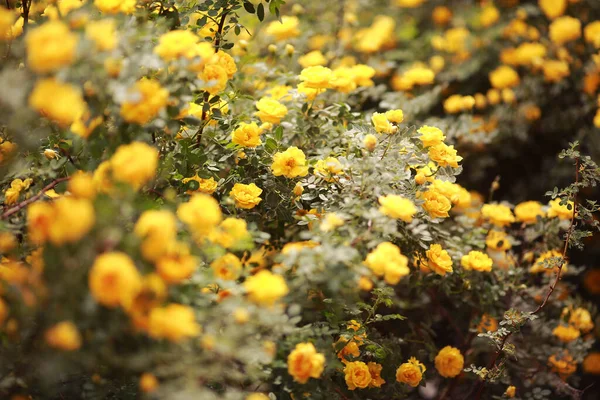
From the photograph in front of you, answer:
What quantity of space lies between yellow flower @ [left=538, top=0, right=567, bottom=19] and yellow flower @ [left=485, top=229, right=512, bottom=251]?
1489 millimetres

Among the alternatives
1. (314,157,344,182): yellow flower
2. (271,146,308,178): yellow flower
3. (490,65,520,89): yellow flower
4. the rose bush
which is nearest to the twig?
the rose bush

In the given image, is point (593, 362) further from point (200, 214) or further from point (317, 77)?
point (200, 214)

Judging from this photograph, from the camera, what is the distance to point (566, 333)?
6.12ft

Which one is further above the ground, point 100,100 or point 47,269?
point 100,100

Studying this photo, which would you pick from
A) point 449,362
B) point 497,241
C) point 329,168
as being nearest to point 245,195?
point 329,168

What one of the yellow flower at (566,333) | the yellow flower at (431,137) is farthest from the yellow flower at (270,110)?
the yellow flower at (566,333)

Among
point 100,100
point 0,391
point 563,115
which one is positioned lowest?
point 563,115

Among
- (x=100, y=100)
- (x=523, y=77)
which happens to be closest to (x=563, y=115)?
(x=523, y=77)

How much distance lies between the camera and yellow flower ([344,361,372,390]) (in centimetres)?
138

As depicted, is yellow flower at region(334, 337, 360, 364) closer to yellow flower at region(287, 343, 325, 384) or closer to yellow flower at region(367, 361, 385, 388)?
yellow flower at region(367, 361, 385, 388)

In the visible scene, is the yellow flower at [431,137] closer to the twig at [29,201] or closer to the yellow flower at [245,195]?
Answer: the yellow flower at [245,195]

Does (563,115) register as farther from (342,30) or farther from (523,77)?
(342,30)

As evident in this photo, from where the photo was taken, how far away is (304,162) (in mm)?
1446

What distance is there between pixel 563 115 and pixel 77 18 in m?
2.45
